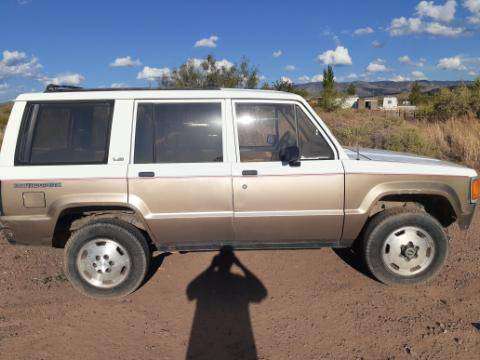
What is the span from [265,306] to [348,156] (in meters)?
1.71

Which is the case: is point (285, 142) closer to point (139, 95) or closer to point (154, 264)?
point (139, 95)

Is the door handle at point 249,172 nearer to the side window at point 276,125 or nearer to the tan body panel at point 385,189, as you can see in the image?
the side window at point 276,125

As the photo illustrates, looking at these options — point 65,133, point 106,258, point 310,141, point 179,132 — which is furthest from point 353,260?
point 65,133

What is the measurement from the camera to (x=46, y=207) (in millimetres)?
3756

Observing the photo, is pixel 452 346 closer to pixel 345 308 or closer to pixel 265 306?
pixel 345 308

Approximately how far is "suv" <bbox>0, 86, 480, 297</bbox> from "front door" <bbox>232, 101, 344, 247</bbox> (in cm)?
1

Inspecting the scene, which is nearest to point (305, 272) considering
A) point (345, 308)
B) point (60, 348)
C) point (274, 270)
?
point (274, 270)

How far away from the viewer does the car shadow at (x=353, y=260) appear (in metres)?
4.45

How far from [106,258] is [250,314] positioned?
1506 millimetres

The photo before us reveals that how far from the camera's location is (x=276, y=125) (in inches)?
167

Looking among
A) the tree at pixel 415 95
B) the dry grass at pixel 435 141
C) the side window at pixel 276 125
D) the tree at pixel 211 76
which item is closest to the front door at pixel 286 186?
the side window at pixel 276 125

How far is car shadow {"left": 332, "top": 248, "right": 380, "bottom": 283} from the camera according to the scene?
4.45m

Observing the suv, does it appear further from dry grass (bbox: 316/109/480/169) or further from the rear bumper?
dry grass (bbox: 316/109/480/169)

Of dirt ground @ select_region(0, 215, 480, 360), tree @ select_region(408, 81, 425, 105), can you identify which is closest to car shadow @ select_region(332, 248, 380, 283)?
dirt ground @ select_region(0, 215, 480, 360)
